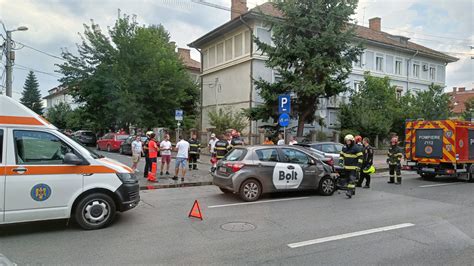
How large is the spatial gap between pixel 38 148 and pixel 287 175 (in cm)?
591

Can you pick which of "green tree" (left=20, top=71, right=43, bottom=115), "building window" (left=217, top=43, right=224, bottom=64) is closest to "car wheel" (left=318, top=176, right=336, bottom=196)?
"building window" (left=217, top=43, right=224, bottom=64)

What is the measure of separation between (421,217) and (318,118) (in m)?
17.3

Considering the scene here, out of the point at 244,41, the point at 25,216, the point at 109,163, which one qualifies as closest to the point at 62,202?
the point at 25,216

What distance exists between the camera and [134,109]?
27.1 meters

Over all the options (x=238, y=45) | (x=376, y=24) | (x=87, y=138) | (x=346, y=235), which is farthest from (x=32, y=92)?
(x=346, y=235)

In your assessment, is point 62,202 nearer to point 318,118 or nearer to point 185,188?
point 185,188

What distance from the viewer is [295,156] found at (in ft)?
31.4

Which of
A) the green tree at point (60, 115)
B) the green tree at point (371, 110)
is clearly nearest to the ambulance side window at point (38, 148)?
the green tree at point (371, 110)

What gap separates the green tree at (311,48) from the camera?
19297 mm

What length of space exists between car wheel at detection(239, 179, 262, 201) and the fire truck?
8202 mm

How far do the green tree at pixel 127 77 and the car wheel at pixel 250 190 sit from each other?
20.1 m

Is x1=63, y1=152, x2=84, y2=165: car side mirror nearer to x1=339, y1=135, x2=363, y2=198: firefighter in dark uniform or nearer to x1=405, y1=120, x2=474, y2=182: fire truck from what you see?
x1=339, y1=135, x2=363, y2=198: firefighter in dark uniform

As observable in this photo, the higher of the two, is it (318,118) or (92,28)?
(92,28)

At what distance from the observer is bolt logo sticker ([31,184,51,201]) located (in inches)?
223
